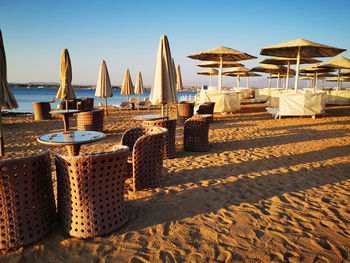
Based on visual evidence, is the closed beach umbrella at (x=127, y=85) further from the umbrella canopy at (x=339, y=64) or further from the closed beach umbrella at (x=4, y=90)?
the umbrella canopy at (x=339, y=64)

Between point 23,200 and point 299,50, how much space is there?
10379 mm

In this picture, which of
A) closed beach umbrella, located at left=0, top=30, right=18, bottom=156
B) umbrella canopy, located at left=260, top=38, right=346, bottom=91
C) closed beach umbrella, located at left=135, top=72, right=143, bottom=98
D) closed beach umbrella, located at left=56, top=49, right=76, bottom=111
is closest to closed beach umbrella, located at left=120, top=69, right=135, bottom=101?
closed beach umbrella, located at left=135, top=72, right=143, bottom=98

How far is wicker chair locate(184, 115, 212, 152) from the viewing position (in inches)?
205

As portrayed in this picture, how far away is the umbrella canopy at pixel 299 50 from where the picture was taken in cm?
875

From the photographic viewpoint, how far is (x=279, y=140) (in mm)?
6469

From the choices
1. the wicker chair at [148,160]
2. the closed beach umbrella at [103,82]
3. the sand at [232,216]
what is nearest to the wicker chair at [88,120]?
the sand at [232,216]

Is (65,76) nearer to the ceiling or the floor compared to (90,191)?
nearer to the ceiling

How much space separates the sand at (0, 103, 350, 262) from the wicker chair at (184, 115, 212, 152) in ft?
0.82

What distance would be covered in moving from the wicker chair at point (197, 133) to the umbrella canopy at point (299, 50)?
5.84m

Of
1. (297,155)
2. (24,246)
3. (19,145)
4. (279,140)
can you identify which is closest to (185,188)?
(24,246)

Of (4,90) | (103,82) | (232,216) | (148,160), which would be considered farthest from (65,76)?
(232,216)

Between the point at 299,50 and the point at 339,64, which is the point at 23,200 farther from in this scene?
the point at 339,64

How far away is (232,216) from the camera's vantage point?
104 inches

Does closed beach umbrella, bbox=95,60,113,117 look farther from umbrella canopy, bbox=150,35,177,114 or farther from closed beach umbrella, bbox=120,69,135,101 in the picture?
umbrella canopy, bbox=150,35,177,114
